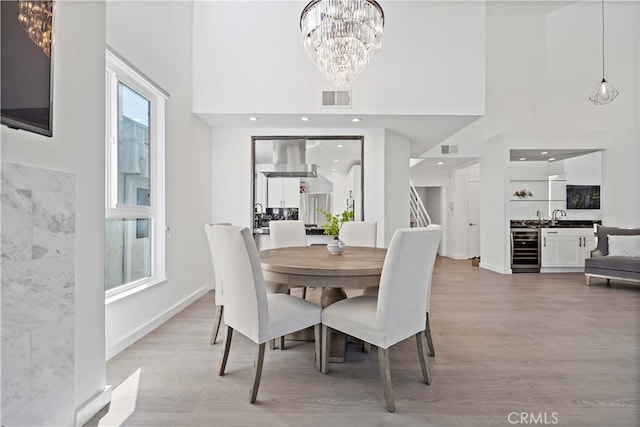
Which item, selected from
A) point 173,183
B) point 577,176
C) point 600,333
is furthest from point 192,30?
point 577,176

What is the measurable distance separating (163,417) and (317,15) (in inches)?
113

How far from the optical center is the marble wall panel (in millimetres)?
1084

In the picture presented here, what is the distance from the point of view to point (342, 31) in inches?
93.4

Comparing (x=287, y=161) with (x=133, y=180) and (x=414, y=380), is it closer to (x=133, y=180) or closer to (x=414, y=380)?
(x=133, y=180)

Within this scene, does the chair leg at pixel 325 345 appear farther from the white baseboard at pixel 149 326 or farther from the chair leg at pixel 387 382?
the white baseboard at pixel 149 326

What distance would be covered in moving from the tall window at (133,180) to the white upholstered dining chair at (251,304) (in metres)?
1.06

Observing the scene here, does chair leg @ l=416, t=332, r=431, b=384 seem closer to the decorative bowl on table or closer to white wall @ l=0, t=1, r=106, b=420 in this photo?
the decorative bowl on table

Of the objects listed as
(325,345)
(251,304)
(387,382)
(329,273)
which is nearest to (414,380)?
(387,382)

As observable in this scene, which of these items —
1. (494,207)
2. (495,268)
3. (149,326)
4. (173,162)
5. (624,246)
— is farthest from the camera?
(494,207)

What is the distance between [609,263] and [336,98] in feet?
15.2

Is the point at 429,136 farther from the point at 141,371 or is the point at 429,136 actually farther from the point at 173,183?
the point at 141,371

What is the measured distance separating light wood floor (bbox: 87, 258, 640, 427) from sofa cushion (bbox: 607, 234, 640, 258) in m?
2.21

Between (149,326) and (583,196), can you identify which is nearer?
(149,326)

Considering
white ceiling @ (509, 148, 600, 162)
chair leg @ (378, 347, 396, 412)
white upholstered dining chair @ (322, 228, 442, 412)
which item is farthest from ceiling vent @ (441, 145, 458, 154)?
chair leg @ (378, 347, 396, 412)
